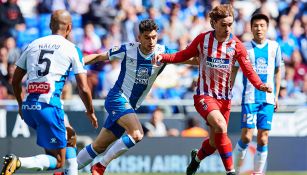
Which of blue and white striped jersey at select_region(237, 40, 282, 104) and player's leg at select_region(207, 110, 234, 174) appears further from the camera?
blue and white striped jersey at select_region(237, 40, 282, 104)

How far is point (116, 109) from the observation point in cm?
1215

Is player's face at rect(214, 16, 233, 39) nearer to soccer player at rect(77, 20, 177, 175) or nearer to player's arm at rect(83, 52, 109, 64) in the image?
soccer player at rect(77, 20, 177, 175)

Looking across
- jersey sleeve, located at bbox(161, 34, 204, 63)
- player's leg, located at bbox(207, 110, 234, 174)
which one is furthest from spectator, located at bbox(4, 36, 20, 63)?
player's leg, located at bbox(207, 110, 234, 174)

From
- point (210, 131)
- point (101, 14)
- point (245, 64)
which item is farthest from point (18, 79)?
point (101, 14)

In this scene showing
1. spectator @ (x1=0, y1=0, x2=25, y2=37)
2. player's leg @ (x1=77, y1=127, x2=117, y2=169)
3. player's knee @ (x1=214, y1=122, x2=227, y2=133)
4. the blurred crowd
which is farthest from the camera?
spectator @ (x1=0, y1=0, x2=25, y2=37)

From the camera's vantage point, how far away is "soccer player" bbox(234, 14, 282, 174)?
13531 mm

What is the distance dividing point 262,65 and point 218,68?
6.09 feet

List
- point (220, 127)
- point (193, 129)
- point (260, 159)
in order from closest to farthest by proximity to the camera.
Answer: point (220, 127) → point (260, 159) → point (193, 129)

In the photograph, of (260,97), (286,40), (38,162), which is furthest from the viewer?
(286,40)

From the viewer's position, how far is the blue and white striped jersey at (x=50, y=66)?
10672 mm

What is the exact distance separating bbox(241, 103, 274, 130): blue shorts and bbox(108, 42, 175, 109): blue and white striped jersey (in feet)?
6.27

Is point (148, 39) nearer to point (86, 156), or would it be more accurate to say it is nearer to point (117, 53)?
point (117, 53)

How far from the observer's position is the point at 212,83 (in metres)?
→ 11.9

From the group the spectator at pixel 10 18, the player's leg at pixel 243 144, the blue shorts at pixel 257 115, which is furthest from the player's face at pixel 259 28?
the spectator at pixel 10 18
